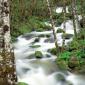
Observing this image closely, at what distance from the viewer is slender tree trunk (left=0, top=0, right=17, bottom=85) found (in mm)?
5914

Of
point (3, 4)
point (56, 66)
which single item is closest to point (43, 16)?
point (56, 66)

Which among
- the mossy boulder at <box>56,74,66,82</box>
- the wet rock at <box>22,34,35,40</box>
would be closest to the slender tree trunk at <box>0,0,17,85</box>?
the mossy boulder at <box>56,74,66,82</box>

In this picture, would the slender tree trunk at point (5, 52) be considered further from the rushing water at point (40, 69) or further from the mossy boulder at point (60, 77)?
the mossy boulder at point (60, 77)

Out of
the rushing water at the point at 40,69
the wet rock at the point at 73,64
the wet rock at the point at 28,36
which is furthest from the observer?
the wet rock at the point at 28,36

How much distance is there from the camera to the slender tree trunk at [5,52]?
19.4 ft

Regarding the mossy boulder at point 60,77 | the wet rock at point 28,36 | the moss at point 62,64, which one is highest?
the wet rock at point 28,36

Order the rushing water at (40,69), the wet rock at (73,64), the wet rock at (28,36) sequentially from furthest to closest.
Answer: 1. the wet rock at (28,36)
2. the wet rock at (73,64)
3. the rushing water at (40,69)

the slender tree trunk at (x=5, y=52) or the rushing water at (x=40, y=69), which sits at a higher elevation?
the slender tree trunk at (x=5, y=52)

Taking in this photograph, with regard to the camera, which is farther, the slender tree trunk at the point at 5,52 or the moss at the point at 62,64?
the moss at the point at 62,64

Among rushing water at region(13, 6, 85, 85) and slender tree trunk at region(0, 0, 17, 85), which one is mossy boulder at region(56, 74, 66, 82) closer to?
rushing water at region(13, 6, 85, 85)

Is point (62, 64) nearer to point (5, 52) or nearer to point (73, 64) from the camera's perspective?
point (73, 64)

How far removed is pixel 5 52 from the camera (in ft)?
19.5

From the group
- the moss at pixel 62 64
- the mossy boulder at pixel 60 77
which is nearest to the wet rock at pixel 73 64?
the moss at pixel 62 64

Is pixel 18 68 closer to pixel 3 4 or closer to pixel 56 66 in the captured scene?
pixel 56 66
